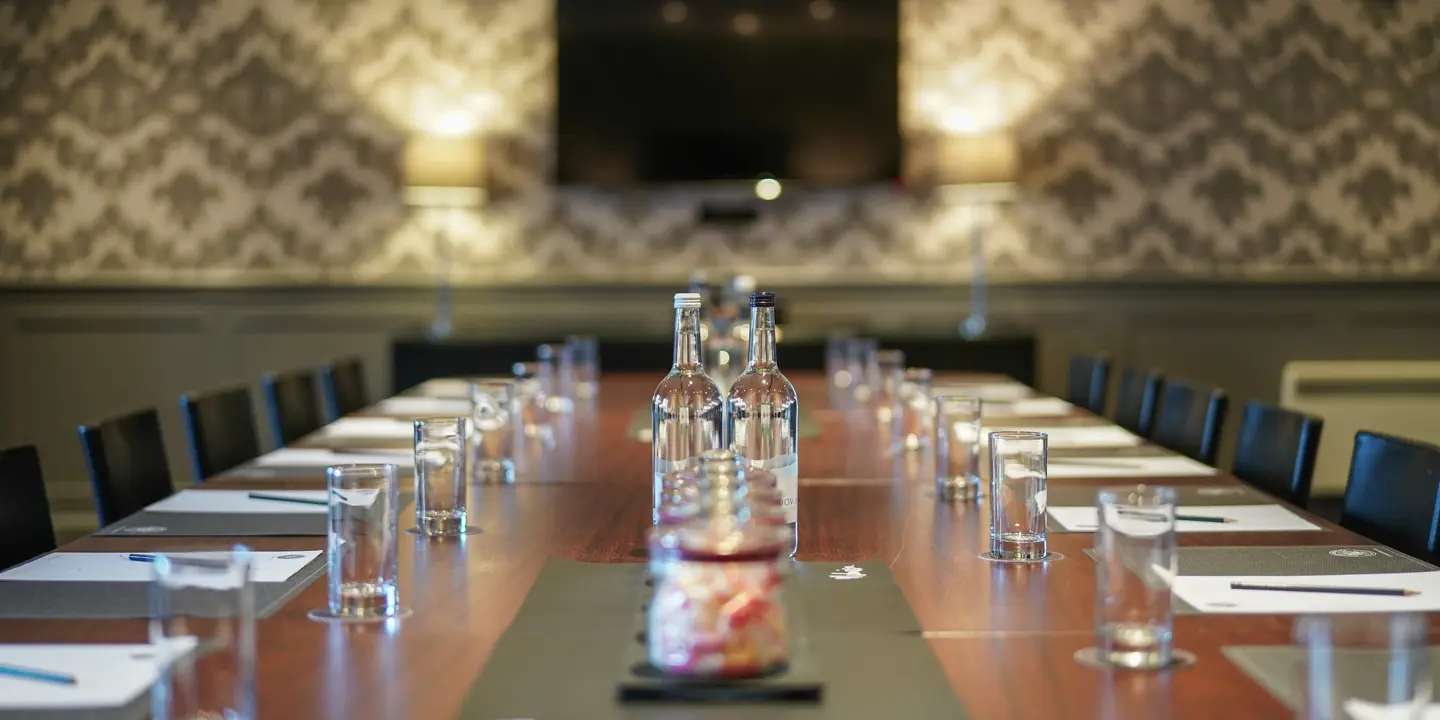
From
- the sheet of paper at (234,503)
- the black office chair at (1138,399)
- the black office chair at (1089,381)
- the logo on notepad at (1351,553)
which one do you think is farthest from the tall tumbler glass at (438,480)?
the black office chair at (1089,381)

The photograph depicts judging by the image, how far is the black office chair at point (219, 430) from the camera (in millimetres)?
3152

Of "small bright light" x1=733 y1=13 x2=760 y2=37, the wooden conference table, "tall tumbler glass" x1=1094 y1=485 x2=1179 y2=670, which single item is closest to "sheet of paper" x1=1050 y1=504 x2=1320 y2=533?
the wooden conference table

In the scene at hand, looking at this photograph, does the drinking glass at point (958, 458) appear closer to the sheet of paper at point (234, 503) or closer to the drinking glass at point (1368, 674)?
the sheet of paper at point (234, 503)

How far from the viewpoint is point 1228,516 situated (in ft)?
7.22

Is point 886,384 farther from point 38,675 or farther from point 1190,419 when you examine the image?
point 38,675

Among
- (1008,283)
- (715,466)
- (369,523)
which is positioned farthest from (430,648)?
(1008,283)

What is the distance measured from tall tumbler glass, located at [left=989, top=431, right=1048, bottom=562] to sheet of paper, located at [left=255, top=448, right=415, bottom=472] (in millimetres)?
1255

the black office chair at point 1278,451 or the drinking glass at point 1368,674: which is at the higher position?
the drinking glass at point 1368,674

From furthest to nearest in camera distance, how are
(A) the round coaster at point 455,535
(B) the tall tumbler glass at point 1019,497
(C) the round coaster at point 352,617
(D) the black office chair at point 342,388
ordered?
(D) the black office chair at point 342,388 < (A) the round coaster at point 455,535 < (B) the tall tumbler glass at point 1019,497 < (C) the round coaster at point 352,617

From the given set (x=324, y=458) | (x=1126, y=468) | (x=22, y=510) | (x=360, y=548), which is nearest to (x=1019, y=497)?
(x=360, y=548)

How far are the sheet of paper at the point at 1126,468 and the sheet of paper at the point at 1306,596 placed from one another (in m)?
0.91

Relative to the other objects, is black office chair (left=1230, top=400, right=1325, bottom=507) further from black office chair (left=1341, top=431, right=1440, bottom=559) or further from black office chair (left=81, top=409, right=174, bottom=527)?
black office chair (left=81, top=409, right=174, bottom=527)

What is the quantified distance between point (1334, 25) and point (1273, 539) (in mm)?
5346

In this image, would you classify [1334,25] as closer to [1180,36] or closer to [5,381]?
[1180,36]
